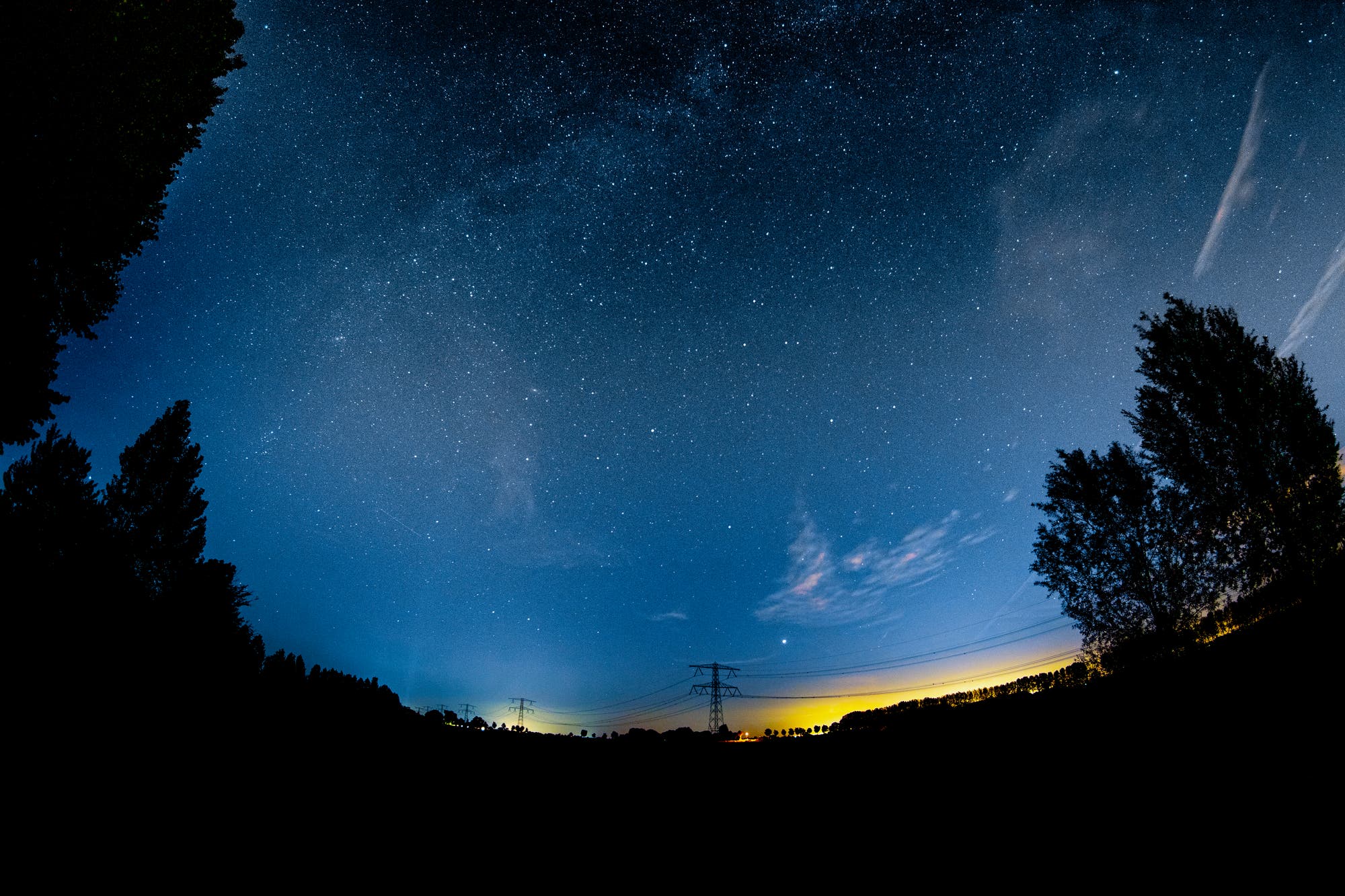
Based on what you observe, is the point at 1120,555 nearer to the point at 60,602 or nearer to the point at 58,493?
the point at 60,602

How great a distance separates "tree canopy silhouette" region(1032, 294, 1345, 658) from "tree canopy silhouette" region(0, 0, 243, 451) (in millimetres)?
29803

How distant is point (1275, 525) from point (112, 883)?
2515 cm

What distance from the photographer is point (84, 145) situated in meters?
8.96

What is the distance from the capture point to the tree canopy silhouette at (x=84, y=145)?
27.0 ft

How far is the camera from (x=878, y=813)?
3762mm

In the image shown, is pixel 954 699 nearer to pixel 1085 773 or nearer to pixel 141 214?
pixel 1085 773

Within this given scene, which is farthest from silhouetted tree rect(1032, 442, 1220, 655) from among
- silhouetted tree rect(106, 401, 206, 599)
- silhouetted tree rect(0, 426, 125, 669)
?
silhouetted tree rect(106, 401, 206, 599)

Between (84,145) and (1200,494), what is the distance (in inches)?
1239

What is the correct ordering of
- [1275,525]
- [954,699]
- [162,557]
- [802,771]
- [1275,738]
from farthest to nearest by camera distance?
[954,699] < [162,557] < [1275,525] < [802,771] < [1275,738]

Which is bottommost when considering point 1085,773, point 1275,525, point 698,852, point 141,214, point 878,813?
point 698,852

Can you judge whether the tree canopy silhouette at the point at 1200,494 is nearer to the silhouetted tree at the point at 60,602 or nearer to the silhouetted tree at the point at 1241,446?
the silhouetted tree at the point at 1241,446

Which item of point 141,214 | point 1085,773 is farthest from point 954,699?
point 141,214

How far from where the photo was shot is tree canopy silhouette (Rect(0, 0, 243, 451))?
27.0 ft

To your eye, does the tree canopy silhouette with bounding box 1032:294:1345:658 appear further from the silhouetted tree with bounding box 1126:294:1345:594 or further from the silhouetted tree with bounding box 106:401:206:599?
the silhouetted tree with bounding box 106:401:206:599
